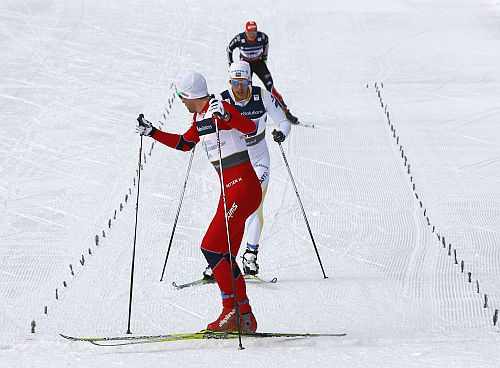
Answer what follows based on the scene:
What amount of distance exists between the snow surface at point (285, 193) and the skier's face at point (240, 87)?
1.65m

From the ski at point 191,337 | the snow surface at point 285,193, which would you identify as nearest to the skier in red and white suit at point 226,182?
the ski at point 191,337

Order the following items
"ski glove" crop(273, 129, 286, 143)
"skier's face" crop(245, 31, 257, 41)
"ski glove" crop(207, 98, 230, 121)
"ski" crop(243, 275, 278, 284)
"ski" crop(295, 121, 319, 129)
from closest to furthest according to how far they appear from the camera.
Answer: "ski glove" crop(207, 98, 230, 121) → "ski glove" crop(273, 129, 286, 143) → "ski" crop(243, 275, 278, 284) → "skier's face" crop(245, 31, 257, 41) → "ski" crop(295, 121, 319, 129)

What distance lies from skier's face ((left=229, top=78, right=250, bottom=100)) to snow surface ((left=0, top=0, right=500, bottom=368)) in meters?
1.65

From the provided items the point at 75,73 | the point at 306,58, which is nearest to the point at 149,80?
the point at 75,73

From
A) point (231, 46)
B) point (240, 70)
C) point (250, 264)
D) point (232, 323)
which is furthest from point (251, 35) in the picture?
point (232, 323)

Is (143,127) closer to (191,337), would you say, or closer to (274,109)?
(191,337)

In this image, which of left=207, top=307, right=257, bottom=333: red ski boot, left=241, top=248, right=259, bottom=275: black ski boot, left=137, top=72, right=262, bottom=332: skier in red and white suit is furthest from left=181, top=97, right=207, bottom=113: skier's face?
left=241, top=248, right=259, bottom=275: black ski boot

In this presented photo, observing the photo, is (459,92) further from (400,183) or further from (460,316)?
(460,316)

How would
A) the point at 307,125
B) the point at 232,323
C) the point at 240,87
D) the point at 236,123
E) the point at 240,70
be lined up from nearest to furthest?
1. the point at 232,323
2. the point at 236,123
3. the point at 240,70
4. the point at 240,87
5. the point at 307,125

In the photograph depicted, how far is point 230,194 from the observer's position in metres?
6.73

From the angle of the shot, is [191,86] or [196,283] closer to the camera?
[191,86]

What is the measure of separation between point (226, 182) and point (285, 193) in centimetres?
421

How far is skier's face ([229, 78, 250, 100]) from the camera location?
7945mm

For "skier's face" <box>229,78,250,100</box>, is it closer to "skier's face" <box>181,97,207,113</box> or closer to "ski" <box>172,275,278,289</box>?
"skier's face" <box>181,97,207,113</box>
